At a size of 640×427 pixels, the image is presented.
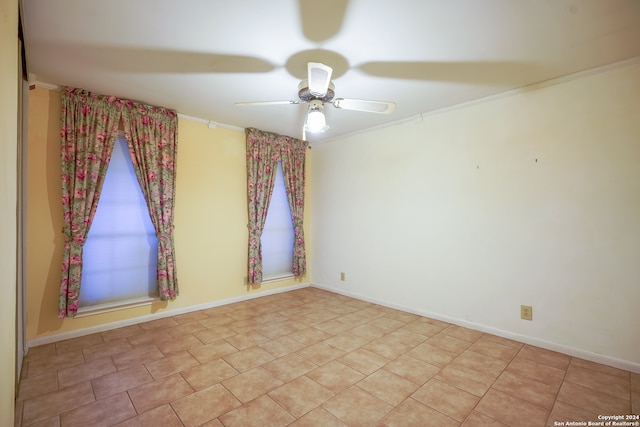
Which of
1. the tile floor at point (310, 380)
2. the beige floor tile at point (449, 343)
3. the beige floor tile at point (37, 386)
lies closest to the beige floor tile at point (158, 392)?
the tile floor at point (310, 380)

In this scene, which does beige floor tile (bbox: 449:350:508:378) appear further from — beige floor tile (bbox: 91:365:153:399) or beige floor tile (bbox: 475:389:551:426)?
beige floor tile (bbox: 91:365:153:399)

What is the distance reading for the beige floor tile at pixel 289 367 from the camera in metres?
2.23

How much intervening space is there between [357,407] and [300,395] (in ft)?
1.32

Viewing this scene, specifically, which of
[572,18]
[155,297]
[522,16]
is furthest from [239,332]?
[572,18]

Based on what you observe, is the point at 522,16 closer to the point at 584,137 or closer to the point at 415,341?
the point at 584,137

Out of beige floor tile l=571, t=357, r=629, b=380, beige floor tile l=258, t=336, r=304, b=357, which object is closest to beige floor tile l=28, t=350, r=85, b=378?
beige floor tile l=258, t=336, r=304, b=357

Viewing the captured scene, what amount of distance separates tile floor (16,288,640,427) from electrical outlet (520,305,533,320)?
27 cm

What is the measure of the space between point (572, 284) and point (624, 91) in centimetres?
165

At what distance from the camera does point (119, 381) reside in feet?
7.00

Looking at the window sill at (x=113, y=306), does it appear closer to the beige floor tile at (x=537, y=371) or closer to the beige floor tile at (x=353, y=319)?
the beige floor tile at (x=353, y=319)

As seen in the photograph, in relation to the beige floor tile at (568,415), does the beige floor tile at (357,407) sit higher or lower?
higher

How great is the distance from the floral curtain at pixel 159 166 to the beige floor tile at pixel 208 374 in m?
1.33

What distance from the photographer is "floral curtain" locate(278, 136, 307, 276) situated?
4.59 metres

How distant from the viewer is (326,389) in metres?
2.06
